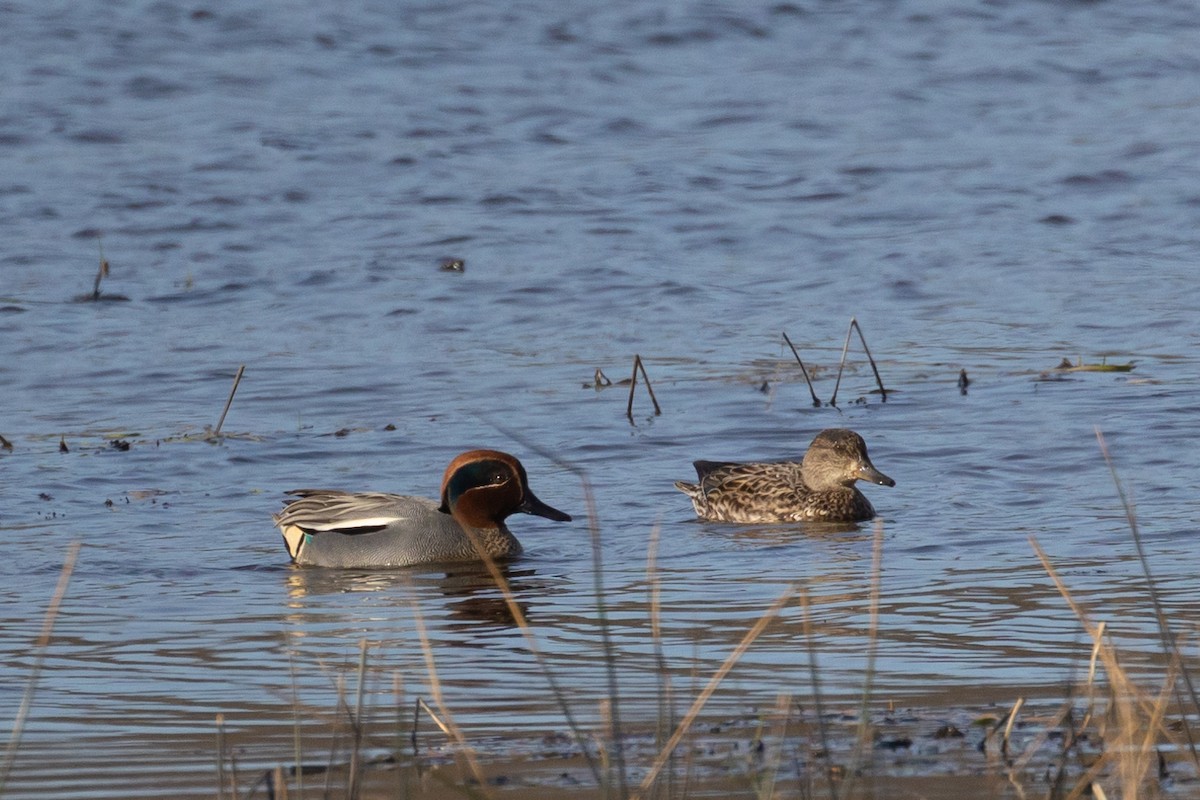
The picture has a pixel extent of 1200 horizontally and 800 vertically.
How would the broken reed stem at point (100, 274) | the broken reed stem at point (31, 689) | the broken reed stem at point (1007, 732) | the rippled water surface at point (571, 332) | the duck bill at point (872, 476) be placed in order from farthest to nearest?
the broken reed stem at point (100, 274)
the duck bill at point (872, 476)
the rippled water surface at point (571, 332)
the broken reed stem at point (1007, 732)
the broken reed stem at point (31, 689)

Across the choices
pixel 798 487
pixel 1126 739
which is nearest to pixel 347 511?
pixel 798 487

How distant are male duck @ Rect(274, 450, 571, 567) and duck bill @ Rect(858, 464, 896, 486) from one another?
4.99ft

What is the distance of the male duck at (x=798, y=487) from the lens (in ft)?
34.0

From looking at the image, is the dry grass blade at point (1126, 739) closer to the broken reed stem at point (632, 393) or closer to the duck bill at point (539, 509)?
the duck bill at point (539, 509)

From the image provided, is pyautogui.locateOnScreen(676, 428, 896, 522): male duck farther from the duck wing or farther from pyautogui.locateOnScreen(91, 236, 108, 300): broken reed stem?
pyautogui.locateOnScreen(91, 236, 108, 300): broken reed stem

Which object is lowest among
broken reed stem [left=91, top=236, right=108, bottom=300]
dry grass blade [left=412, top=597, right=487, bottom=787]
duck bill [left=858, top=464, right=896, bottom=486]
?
broken reed stem [left=91, top=236, right=108, bottom=300]

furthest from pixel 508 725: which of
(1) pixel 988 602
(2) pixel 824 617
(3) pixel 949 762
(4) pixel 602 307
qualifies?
(4) pixel 602 307

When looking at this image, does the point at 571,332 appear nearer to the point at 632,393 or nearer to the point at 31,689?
the point at 632,393

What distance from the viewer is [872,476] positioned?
10.3 metres

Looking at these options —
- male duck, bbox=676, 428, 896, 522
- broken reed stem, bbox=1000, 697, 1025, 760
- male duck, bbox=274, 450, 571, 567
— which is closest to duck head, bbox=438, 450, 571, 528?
male duck, bbox=274, 450, 571, 567

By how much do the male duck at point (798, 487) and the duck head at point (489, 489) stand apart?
3.12 ft

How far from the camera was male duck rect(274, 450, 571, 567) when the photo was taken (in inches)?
370

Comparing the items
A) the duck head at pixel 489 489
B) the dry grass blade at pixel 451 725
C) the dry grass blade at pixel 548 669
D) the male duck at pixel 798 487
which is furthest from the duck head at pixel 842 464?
the dry grass blade at pixel 451 725

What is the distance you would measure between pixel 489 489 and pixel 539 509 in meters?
0.25
